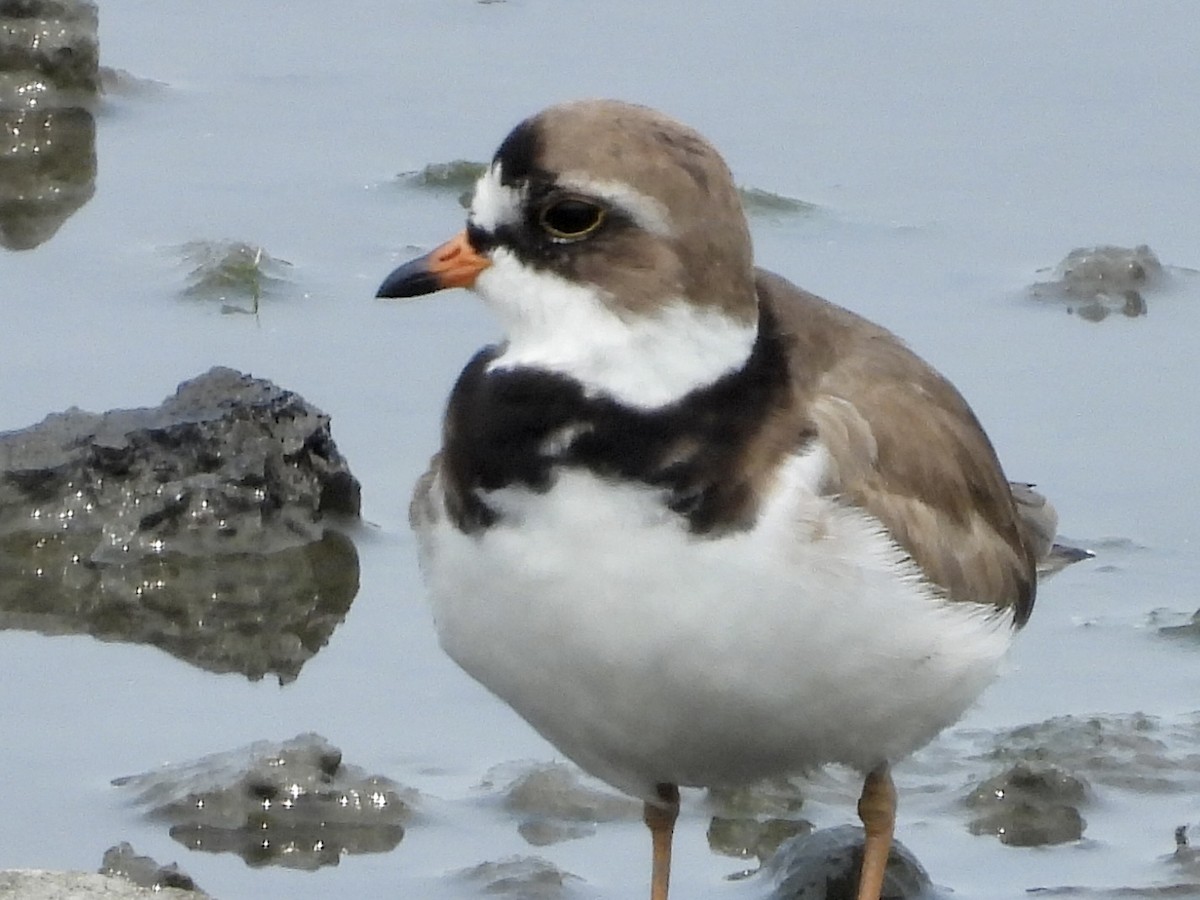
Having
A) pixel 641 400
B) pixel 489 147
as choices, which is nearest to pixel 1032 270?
pixel 489 147

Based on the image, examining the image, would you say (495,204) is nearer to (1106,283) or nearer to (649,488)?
(649,488)

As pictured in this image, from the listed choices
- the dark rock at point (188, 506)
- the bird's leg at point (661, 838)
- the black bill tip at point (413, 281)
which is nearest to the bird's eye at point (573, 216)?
the black bill tip at point (413, 281)

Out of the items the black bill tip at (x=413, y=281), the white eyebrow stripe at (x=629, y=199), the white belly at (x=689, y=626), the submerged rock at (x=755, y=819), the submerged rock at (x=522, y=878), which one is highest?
the white eyebrow stripe at (x=629, y=199)

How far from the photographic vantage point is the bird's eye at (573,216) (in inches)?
190

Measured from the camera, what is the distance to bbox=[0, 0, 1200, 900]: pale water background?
6082 mm

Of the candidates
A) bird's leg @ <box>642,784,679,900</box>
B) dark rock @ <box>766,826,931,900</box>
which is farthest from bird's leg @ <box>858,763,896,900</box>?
bird's leg @ <box>642,784,679,900</box>

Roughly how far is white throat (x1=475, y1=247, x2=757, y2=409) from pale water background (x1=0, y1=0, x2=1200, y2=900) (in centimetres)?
134

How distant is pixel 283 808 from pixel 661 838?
0.75m

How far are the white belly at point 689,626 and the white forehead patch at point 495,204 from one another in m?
0.42

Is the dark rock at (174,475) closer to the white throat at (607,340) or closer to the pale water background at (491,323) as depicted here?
the pale water background at (491,323)

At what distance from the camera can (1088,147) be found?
902cm

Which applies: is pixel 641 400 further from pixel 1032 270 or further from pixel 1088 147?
pixel 1088 147

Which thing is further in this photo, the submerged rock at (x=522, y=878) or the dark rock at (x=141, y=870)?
the submerged rock at (x=522, y=878)

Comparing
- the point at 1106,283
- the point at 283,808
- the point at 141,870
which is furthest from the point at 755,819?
the point at 1106,283
